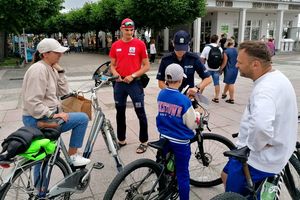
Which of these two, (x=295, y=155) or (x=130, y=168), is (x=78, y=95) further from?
(x=295, y=155)

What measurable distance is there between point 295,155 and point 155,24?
1855 centimetres

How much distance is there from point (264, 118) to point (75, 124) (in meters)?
1.87

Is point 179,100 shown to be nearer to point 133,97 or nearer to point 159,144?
point 159,144

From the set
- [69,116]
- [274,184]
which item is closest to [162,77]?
[69,116]

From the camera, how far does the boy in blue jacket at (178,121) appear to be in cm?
246

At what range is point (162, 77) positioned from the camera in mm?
3600

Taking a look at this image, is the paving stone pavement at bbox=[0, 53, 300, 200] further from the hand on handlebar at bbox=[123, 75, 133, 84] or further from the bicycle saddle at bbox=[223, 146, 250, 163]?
the bicycle saddle at bbox=[223, 146, 250, 163]

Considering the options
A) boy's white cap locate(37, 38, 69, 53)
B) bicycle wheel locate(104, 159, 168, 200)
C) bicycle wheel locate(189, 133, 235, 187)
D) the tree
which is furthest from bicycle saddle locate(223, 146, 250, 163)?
the tree

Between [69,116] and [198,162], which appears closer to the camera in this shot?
[69,116]

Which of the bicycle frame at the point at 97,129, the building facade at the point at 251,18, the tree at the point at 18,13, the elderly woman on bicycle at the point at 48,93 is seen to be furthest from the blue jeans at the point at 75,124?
the building facade at the point at 251,18

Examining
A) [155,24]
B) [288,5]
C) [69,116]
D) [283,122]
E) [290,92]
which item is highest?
[288,5]

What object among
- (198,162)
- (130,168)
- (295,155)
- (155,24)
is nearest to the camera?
(130,168)

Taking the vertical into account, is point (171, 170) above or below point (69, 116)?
below

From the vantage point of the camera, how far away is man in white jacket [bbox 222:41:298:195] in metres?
1.79
